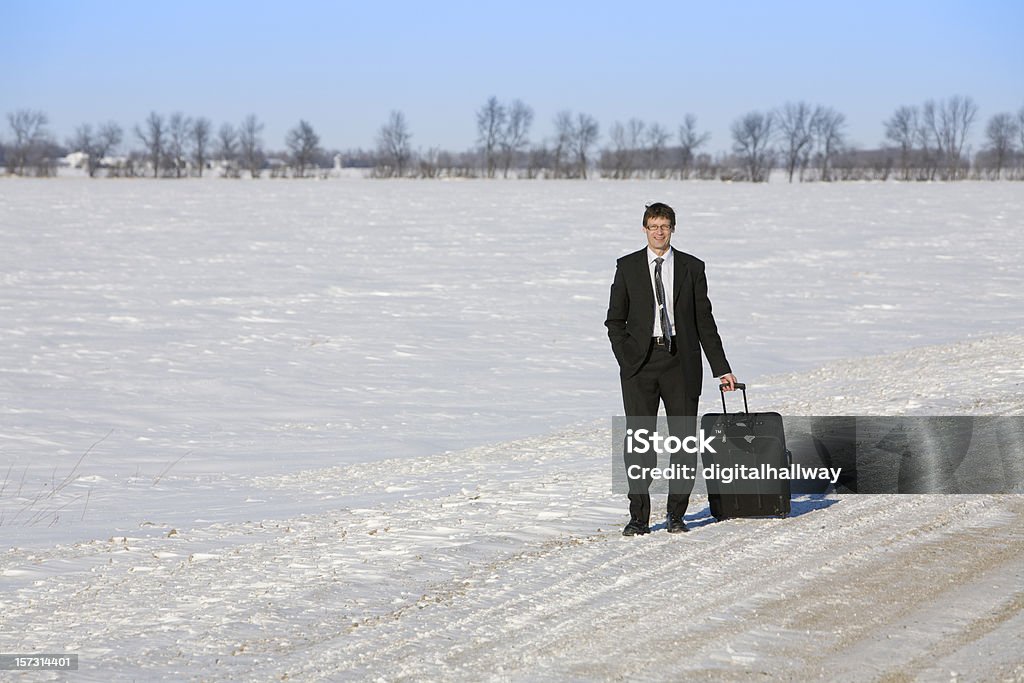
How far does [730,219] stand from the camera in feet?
158

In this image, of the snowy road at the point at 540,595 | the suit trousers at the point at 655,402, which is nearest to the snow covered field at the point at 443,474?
the snowy road at the point at 540,595

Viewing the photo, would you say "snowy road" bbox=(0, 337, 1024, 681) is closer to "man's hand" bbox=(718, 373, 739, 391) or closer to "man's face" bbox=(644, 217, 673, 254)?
"man's hand" bbox=(718, 373, 739, 391)

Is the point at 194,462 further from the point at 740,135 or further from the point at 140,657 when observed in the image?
the point at 740,135

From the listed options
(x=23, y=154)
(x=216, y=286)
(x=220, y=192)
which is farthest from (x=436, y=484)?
(x=23, y=154)

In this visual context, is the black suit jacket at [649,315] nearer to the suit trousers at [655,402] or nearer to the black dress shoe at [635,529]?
the suit trousers at [655,402]

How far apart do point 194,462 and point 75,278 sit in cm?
1891

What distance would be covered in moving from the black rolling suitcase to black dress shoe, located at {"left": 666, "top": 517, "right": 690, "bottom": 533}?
14.1 inches

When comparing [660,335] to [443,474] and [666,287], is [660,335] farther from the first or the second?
[443,474]

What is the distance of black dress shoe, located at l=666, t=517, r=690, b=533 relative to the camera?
23.1 feet

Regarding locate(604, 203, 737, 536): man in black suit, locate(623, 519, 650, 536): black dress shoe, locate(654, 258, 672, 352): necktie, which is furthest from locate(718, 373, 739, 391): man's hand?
locate(623, 519, 650, 536): black dress shoe

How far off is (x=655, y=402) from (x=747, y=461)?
0.74 meters

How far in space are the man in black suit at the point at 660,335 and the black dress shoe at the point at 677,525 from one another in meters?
0.24

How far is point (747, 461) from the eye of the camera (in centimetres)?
722

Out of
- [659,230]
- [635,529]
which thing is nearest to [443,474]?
[635,529]
